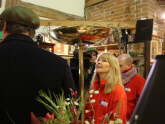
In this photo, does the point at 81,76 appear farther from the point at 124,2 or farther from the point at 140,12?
the point at 124,2

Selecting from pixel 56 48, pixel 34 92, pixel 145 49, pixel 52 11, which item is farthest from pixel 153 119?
pixel 52 11

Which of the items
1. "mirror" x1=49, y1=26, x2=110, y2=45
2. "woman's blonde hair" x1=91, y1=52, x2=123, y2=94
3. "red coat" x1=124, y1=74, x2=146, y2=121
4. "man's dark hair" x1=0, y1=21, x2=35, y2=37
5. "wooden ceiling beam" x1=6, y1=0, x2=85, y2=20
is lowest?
"red coat" x1=124, y1=74, x2=146, y2=121

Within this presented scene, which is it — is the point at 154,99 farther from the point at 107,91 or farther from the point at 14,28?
the point at 107,91

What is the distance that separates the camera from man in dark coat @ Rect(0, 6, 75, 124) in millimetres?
844

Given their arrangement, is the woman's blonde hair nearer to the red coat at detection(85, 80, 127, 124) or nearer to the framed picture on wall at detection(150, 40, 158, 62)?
the red coat at detection(85, 80, 127, 124)

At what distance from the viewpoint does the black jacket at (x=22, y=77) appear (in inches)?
33.2

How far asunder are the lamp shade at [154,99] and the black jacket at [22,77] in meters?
0.58

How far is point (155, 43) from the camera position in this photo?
160 inches

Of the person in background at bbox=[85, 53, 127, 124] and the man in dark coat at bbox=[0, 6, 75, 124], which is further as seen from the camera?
the person in background at bbox=[85, 53, 127, 124]

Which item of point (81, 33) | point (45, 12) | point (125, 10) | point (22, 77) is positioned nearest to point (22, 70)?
point (22, 77)

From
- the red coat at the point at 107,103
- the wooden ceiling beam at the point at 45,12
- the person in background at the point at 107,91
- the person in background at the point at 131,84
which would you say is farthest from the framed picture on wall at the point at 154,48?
the red coat at the point at 107,103

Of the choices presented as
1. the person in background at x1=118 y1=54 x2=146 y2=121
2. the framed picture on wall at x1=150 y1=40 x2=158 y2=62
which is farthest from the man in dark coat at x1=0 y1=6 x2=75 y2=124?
the framed picture on wall at x1=150 y1=40 x2=158 y2=62

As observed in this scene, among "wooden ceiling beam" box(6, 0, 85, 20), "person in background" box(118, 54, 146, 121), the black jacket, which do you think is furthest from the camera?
"wooden ceiling beam" box(6, 0, 85, 20)

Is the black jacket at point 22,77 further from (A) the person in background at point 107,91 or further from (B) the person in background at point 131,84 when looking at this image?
(B) the person in background at point 131,84
